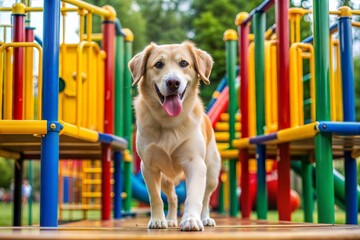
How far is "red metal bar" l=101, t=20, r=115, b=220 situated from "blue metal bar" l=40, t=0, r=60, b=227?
233cm

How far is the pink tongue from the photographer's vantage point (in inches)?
181

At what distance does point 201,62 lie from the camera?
4.99 meters

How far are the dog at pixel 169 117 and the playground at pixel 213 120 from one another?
432mm

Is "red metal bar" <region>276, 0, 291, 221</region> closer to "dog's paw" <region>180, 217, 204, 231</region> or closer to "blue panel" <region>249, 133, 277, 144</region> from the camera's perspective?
"blue panel" <region>249, 133, 277, 144</region>

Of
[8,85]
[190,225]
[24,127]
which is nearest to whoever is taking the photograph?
[190,225]

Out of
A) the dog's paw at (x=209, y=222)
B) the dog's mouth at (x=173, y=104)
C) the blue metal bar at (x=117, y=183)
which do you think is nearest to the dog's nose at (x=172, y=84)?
the dog's mouth at (x=173, y=104)

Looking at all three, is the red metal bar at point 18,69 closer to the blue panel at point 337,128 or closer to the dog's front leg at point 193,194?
the dog's front leg at point 193,194

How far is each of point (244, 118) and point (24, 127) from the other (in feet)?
12.5

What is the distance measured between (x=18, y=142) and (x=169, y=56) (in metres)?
2.33

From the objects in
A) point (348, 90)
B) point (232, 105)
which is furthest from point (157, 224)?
point (232, 105)

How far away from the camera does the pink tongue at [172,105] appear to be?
461 centimetres

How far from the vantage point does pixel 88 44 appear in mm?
6496

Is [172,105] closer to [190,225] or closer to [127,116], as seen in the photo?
[190,225]

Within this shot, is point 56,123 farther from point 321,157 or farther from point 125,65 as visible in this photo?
point 125,65
